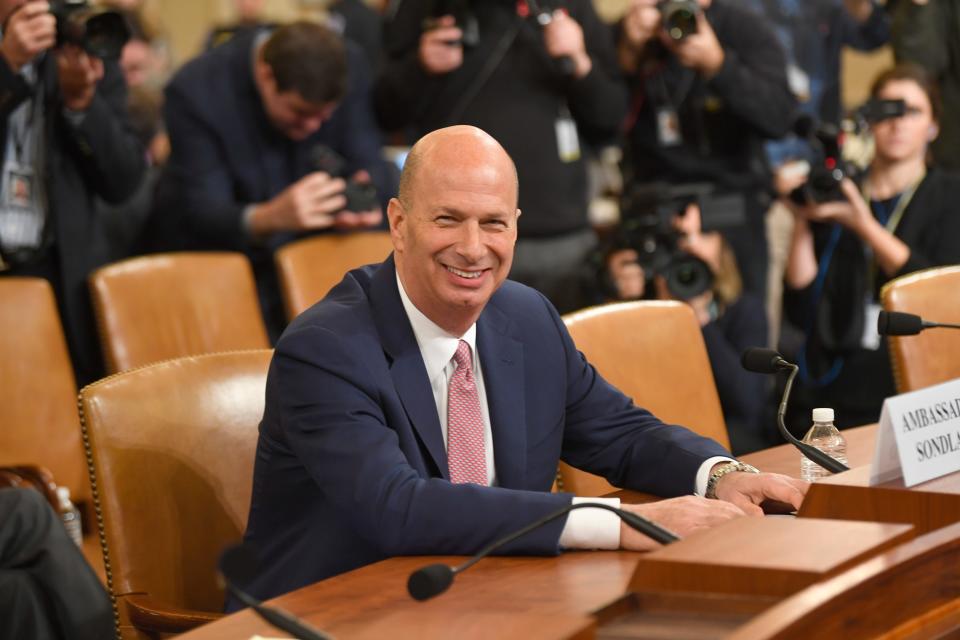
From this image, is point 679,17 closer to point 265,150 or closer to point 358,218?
point 358,218

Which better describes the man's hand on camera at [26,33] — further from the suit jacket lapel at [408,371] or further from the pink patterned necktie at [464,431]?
the pink patterned necktie at [464,431]

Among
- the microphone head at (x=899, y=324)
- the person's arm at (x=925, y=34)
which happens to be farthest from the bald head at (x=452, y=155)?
the person's arm at (x=925, y=34)

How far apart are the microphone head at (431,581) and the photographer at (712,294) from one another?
2195 mm

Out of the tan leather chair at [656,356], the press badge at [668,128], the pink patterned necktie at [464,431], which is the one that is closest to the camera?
the pink patterned necktie at [464,431]

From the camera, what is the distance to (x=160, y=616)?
2.19m

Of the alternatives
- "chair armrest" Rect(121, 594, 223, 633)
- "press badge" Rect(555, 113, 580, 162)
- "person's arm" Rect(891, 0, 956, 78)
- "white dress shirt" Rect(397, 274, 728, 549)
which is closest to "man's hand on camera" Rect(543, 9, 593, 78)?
"press badge" Rect(555, 113, 580, 162)

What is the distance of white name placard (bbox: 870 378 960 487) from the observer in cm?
184

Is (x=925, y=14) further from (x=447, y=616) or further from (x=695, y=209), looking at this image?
(x=447, y=616)

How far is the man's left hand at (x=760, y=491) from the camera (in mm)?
2057

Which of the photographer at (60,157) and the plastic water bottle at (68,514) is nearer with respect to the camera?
the plastic water bottle at (68,514)

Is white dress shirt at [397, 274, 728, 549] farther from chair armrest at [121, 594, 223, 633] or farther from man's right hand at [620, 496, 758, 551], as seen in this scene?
chair armrest at [121, 594, 223, 633]

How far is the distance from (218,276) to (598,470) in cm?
162

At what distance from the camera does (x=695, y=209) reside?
A: 414 cm

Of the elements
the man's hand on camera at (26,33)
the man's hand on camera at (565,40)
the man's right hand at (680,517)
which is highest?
the man's hand on camera at (26,33)
